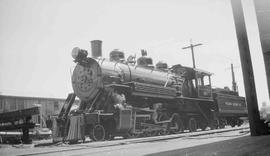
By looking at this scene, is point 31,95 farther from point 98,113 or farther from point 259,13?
point 259,13

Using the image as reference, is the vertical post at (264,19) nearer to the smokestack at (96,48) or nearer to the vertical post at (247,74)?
the vertical post at (247,74)

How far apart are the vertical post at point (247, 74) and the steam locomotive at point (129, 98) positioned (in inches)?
201

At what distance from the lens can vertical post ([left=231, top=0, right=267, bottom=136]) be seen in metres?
5.63

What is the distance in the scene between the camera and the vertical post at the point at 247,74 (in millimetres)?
5629

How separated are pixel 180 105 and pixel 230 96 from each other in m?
5.39

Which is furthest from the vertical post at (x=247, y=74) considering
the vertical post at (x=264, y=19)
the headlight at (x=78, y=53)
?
the headlight at (x=78, y=53)

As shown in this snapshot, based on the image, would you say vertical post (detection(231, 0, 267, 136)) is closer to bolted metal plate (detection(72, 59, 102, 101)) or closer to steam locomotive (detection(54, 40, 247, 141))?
steam locomotive (detection(54, 40, 247, 141))

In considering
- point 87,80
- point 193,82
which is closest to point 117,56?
point 87,80

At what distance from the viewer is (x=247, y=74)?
5703 millimetres

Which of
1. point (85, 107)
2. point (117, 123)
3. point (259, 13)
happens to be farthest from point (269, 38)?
point (85, 107)

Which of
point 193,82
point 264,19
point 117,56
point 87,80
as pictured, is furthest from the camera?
point 193,82

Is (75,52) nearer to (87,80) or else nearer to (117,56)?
(87,80)

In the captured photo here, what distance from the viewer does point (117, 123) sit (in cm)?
1003

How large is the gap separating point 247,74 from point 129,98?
6.54 metres
